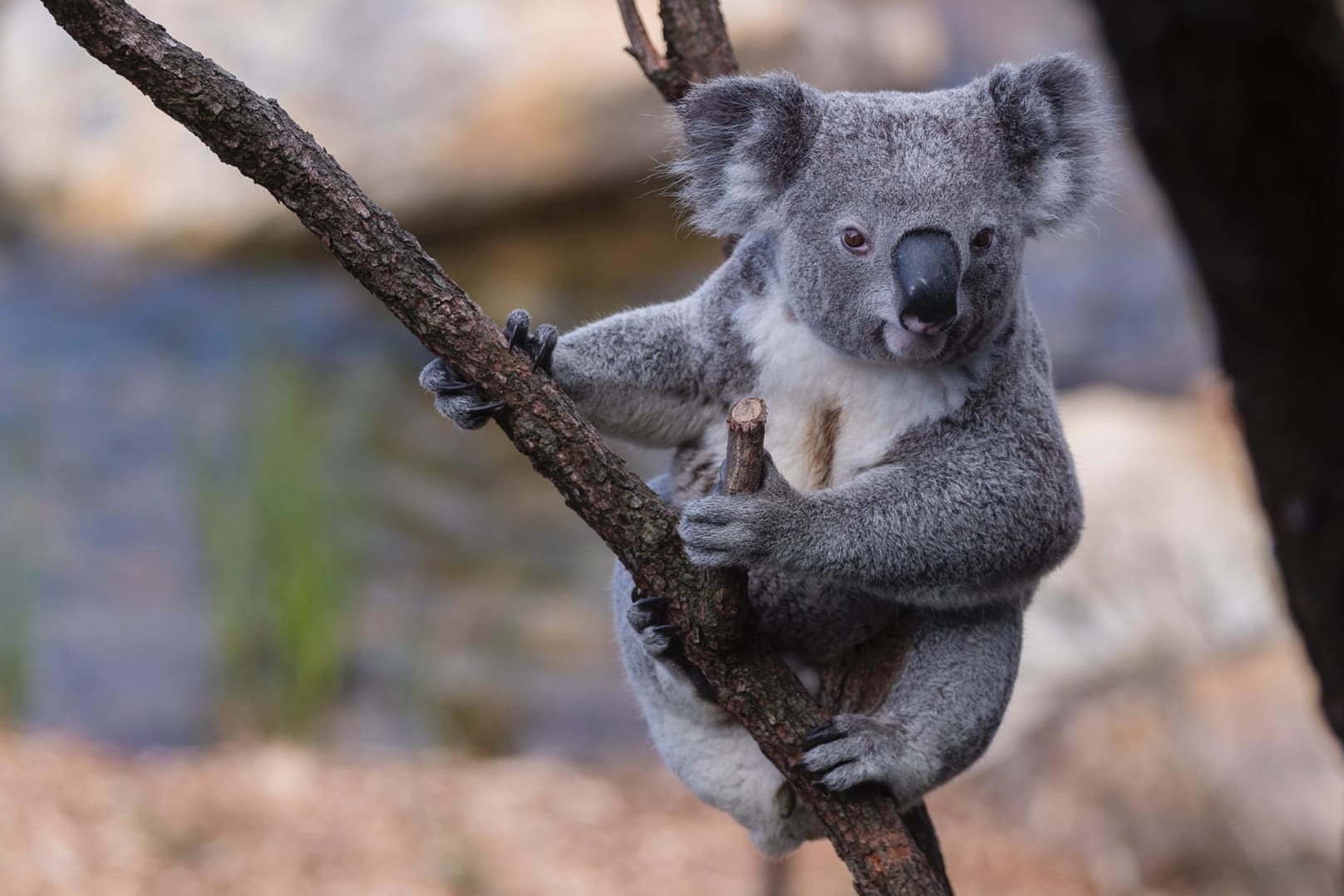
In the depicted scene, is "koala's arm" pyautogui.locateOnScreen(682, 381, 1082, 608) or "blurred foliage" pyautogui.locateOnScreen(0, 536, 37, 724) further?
"blurred foliage" pyautogui.locateOnScreen(0, 536, 37, 724)

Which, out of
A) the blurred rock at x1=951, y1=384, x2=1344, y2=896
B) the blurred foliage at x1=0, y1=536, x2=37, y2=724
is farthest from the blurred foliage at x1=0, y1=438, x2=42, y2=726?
the blurred rock at x1=951, y1=384, x2=1344, y2=896

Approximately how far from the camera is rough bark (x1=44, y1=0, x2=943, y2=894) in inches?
79.3

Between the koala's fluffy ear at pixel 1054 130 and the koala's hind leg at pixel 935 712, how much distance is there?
0.84 meters

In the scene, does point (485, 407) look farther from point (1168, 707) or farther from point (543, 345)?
point (1168, 707)

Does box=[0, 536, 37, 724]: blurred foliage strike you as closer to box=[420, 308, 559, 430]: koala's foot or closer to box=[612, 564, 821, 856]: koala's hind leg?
box=[612, 564, 821, 856]: koala's hind leg

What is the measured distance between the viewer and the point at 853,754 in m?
2.47

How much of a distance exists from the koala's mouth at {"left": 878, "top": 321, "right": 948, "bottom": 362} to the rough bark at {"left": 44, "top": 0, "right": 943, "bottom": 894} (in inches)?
21.1

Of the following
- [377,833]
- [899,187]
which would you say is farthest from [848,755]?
[377,833]

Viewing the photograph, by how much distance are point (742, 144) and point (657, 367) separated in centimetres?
50

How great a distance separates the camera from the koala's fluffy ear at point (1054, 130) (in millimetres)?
2627

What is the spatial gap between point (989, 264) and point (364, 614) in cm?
624

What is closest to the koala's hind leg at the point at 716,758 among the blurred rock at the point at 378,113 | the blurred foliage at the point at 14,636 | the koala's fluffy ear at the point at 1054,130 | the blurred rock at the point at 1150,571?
the koala's fluffy ear at the point at 1054,130

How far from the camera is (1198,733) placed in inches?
233

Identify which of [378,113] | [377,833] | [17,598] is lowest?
[377,833]
